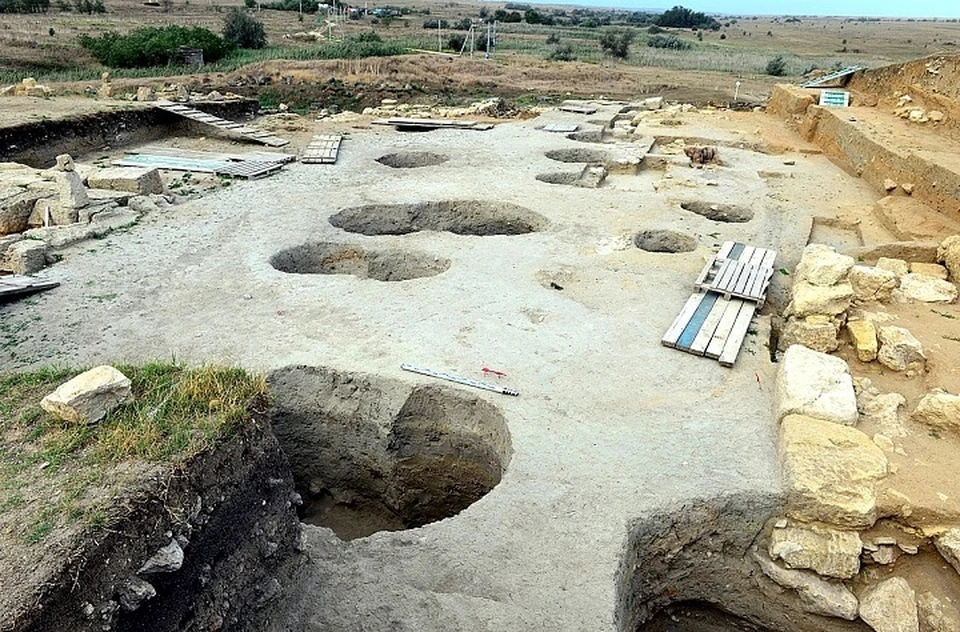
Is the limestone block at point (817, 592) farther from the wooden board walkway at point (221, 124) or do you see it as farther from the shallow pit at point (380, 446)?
the wooden board walkway at point (221, 124)

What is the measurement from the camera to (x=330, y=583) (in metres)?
4.27

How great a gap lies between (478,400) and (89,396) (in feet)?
10.8

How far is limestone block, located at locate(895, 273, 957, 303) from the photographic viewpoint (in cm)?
822

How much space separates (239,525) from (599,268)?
6388mm

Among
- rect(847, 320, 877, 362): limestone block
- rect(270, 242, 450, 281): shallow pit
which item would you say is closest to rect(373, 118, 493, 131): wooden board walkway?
rect(270, 242, 450, 281): shallow pit

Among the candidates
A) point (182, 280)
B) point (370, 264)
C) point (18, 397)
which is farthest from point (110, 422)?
point (370, 264)

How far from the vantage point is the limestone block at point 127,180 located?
1169 centimetres

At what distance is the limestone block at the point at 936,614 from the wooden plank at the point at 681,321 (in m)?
3.00

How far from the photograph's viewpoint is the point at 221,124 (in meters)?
16.9

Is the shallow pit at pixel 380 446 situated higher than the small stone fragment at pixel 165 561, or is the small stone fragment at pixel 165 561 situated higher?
the small stone fragment at pixel 165 561

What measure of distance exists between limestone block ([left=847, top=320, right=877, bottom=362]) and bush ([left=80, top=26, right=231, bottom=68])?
31.6m

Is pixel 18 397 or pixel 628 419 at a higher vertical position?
pixel 18 397

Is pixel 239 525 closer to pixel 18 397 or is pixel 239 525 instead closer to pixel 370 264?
pixel 18 397

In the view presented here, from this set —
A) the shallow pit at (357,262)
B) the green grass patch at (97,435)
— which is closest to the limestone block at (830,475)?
the green grass patch at (97,435)
